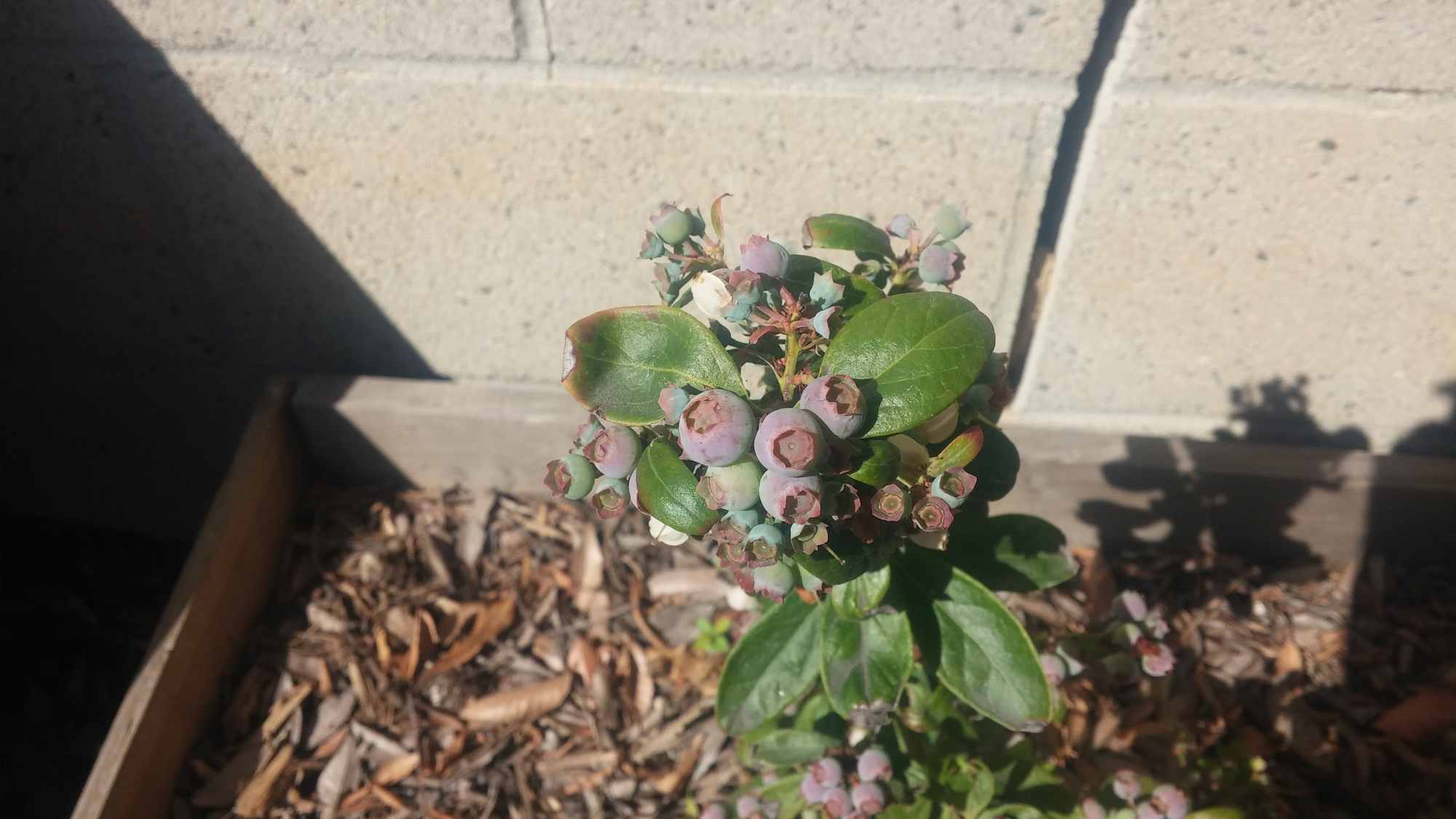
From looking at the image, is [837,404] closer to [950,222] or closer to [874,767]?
[950,222]

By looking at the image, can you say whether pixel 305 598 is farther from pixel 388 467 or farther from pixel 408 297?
pixel 408 297

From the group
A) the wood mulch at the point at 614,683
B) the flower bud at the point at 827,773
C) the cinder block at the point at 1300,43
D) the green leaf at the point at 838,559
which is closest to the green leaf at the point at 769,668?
the flower bud at the point at 827,773

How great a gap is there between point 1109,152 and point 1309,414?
0.72 metres

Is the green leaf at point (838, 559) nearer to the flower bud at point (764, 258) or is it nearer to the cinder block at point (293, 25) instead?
the flower bud at point (764, 258)

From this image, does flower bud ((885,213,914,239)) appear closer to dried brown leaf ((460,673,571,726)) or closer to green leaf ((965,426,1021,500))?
green leaf ((965,426,1021,500))

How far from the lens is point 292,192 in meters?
1.52

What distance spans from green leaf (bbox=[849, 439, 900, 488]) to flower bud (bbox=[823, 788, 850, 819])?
1.60ft

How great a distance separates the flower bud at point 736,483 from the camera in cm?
67

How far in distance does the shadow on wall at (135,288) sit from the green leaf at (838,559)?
1190 mm

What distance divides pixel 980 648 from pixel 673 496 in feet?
1.32

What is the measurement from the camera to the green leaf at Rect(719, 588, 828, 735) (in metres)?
0.98

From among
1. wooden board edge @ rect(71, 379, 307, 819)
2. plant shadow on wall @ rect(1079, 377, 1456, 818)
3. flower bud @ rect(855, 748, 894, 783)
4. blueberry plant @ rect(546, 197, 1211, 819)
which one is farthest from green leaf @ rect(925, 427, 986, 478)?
wooden board edge @ rect(71, 379, 307, 819)

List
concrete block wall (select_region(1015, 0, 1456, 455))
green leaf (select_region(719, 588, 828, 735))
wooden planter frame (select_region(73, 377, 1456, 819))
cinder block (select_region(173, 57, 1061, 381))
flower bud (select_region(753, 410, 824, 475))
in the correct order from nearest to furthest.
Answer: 1. flower bud (select_region(753, 410, 824, 475))
2. green leaf (select_region(719, 588, 828, 735))
3. concrete block wall (select_region(1015, 0, 1456, 455))
4. cinder block (select_region(173, 57, 1061, 381))
5. wooden planter frame (select_region(73, 377, 1456, 819))

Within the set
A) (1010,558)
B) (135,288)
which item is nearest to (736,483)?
(1010,558)
